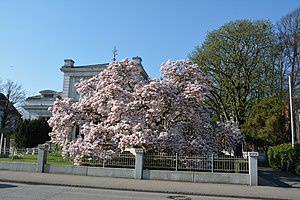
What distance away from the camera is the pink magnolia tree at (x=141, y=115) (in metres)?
16.9

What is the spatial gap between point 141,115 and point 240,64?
54.0 ft

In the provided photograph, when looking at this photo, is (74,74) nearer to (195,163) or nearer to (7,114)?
(7,114)

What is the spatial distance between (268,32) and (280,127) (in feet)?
33.6

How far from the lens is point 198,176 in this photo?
14.8 m

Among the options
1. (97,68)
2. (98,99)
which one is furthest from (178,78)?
(97,68)

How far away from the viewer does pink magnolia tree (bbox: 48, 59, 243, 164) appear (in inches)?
665

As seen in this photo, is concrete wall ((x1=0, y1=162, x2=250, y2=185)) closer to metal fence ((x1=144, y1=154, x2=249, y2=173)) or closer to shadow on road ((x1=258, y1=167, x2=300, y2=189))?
metal fence ((x1=144, y1=154, x2=249, y2=173))

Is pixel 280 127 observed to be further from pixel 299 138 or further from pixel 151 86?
pixel 151 86

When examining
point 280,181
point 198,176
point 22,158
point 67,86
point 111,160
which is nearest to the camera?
point 198,176

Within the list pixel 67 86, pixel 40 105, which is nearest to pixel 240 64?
pixel 67 86

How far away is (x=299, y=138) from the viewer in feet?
105

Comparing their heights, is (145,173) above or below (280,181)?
above

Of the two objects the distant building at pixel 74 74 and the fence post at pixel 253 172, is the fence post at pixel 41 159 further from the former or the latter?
the distant building at pixel 74 74

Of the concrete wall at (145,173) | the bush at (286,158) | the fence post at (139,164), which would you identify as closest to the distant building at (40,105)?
the concrete wall at (145,173)
